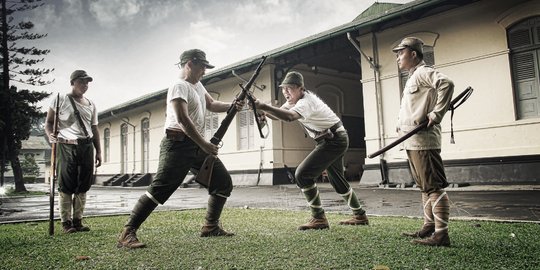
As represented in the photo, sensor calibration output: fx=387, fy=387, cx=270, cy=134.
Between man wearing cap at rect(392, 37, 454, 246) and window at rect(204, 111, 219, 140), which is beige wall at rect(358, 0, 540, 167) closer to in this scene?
man wearing cap at rect(392, 37, 454, 246)

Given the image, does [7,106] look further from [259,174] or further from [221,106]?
[221,106]

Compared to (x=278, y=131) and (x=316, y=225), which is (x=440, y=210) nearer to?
(x=316, y=225)

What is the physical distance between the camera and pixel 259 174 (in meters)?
16.5

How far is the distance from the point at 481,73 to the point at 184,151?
9.52 m

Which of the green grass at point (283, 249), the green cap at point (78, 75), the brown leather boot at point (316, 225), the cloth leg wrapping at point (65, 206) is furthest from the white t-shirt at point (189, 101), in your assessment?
the cloth leg wrapping at point (65, 206)

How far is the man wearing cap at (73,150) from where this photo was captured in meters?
4.71

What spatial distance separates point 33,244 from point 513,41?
11271mm

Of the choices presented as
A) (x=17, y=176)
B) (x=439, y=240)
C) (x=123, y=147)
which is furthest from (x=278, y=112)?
(x=123, y=147)

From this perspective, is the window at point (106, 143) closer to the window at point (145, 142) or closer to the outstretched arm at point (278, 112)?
the window at point (145, 142)

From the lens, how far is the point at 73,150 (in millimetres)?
4742

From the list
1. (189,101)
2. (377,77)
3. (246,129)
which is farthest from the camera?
(246,129)

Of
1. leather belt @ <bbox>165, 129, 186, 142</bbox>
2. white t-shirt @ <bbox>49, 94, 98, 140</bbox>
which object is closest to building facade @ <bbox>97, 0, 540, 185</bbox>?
white t-shirt @ <bbox>49, 94, 98, 140</bbox>

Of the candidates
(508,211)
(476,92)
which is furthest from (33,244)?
(476,92)

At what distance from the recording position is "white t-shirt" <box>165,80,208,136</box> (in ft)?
12.0
